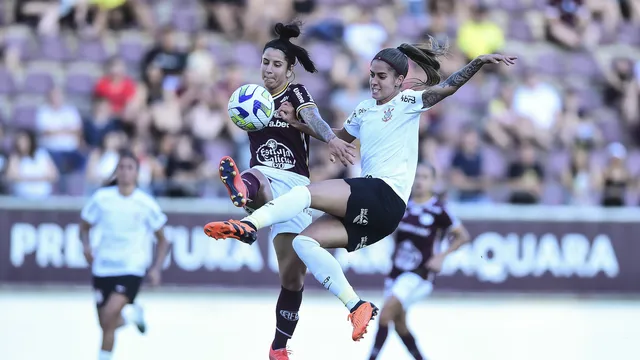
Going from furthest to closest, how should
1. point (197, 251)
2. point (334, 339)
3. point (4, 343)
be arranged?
1. point (197, 251)
2. point (334, 339)
3. point (4, 343)

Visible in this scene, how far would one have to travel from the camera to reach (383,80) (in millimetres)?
7949

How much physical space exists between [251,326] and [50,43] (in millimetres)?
7132

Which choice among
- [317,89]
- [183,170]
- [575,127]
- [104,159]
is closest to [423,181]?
[183,170]

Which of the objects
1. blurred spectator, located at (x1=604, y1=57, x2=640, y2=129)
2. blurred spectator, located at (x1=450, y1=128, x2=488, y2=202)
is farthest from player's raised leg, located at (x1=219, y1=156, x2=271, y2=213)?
blurred spectator, located at (x1=604, y1=57, x2=640, y2=129)

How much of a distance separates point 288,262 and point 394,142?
1.29 m

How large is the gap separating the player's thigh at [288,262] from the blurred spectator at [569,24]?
12069mm

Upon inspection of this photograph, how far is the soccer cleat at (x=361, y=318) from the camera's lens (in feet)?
24.0

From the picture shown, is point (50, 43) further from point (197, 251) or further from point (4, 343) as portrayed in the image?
Result: point (4, 343)

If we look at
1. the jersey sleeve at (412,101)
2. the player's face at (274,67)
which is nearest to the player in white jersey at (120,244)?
the player's face at (274,67)

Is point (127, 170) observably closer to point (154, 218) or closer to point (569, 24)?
point (154, 218)

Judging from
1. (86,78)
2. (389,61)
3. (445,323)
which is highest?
(389,61)

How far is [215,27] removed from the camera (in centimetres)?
1822

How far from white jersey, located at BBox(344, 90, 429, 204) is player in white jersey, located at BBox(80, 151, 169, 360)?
2.98m

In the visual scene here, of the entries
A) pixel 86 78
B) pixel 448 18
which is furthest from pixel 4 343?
pixel 448 18
